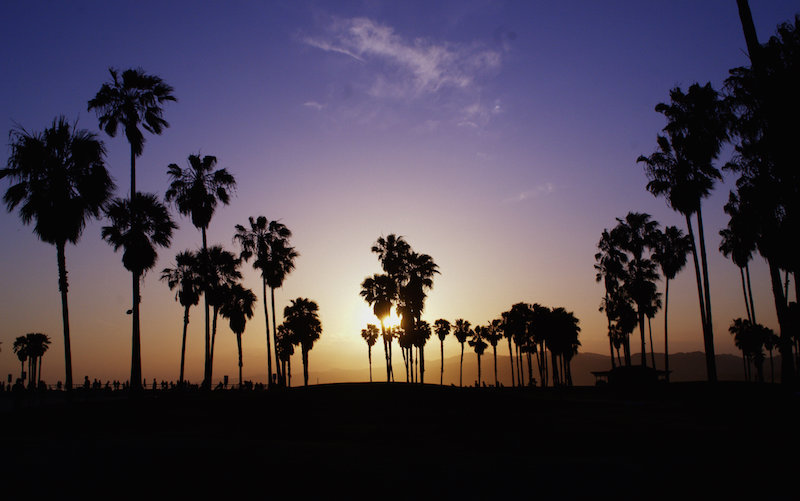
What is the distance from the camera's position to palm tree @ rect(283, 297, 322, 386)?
62.7 meters

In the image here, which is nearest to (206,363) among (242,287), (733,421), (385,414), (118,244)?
(118,244)

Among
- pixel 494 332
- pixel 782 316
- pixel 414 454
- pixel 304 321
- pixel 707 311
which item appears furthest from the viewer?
pixel 494 332

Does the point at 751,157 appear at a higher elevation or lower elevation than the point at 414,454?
higher

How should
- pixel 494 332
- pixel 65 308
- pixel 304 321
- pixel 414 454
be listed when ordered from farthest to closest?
pixel 494 332 → pixel 304 321 → pixel 65 308 → pixel 414 454

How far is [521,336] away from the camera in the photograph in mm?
78500

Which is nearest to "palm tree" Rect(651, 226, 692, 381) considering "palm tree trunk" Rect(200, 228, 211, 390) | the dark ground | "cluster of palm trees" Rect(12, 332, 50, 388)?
the dark ground

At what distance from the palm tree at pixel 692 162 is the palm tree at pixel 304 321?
4459 centimetres

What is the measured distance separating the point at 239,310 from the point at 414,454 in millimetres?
45064

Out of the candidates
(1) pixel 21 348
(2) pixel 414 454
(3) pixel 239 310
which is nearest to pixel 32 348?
(1) pixel 21 348

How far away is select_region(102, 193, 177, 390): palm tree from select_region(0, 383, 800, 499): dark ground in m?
8.08

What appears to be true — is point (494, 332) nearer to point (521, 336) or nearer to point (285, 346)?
point (521, 336)

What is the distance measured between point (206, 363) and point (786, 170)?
35489mm

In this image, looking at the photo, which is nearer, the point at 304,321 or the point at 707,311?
the point at 707,311

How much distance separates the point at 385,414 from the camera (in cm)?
2300
